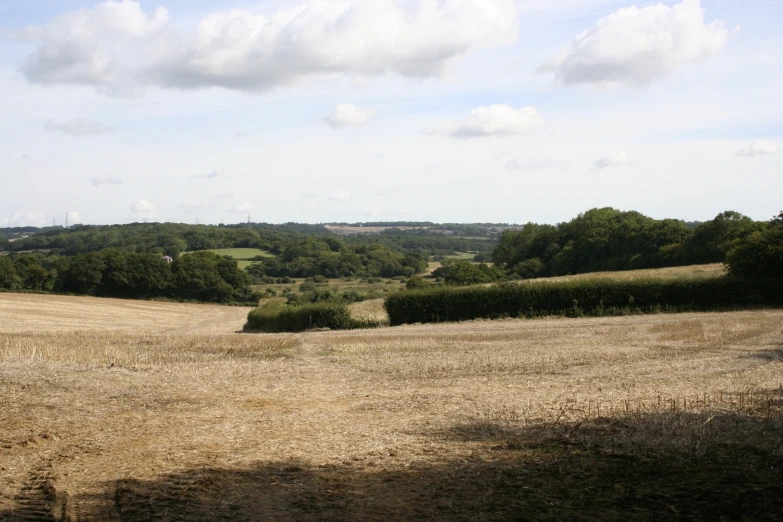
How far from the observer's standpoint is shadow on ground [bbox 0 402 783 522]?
796cm

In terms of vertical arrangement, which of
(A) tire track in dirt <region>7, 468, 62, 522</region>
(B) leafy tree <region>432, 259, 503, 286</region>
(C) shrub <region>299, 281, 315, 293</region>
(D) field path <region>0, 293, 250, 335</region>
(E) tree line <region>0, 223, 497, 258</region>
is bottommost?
(D) field path <region>0, 293, 250, 335</region>

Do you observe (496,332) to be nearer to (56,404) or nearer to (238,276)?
(56,404)

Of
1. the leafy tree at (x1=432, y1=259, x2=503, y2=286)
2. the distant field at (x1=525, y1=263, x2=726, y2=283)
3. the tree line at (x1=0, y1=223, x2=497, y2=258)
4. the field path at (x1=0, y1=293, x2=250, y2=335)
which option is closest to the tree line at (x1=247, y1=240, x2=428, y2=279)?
the tree line at (x1=0, y1=223, x2=497, y2=258)

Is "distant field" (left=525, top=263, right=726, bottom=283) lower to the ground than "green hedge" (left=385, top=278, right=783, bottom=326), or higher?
higher

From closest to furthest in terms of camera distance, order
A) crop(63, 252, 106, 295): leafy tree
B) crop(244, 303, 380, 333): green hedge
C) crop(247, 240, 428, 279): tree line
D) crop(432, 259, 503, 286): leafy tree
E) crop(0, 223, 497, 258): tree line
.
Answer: crop(244, 303, 380, 333): green hedge < crop(432, 259, 503, 286): leafy tree < crop(63, 252, 106, 295): leafy tree < crop(247, 240, 428, 279): tree line < crop(0, 223, 497, 258): tree line

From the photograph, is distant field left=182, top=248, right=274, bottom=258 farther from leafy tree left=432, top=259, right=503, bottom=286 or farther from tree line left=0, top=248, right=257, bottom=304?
leafy tree left=432, top=259, right=503, bottom=286

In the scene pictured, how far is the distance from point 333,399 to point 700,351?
14.7 metres

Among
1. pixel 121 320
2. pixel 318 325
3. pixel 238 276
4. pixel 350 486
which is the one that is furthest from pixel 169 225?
pixel 350 486

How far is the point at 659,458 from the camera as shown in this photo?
9750mm

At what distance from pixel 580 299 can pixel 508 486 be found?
39.4 metres

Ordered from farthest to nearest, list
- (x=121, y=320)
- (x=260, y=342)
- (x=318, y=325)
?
(x=121, y=320)
(x=318, y=325)
(x=260, y=342)

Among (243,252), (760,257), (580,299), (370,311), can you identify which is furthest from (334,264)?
(760,257)

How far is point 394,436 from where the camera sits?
39.2 feet

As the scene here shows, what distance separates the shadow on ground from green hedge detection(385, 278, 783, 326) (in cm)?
3593
